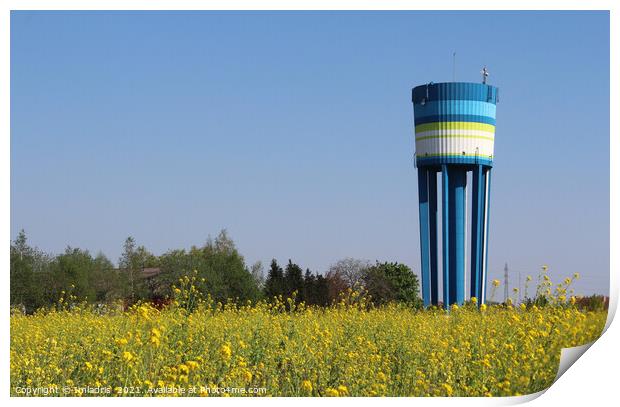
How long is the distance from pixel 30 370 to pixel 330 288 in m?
5.13

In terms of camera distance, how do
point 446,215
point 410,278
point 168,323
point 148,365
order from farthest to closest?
1. point 410,278
2. point 446,215
3. point 168,323
4. point 148,365

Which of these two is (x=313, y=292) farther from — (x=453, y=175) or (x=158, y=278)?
(x=453, y=175)

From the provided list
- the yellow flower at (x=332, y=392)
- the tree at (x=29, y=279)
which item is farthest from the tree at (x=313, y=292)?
the yellow flower at (x=332, y=392)

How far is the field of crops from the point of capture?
564 centimetres

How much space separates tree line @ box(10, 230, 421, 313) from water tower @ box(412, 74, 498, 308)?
65.3 inches

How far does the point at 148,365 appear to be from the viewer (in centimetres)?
570

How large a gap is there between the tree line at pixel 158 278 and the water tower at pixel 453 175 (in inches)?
65.3

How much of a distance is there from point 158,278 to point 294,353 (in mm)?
3948

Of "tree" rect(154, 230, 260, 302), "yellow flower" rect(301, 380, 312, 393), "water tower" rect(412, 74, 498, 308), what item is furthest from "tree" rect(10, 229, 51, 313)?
"water tower" rect(412, 74, 498, 308)

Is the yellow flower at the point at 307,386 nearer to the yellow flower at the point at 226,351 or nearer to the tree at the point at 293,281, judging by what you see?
the yellow flower at the point at 226,351
